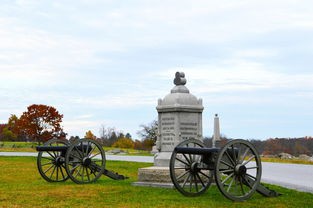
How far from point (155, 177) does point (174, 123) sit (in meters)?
1.64

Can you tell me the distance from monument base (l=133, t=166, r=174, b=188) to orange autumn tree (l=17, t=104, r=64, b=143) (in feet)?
188

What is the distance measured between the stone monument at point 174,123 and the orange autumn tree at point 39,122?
186 ft

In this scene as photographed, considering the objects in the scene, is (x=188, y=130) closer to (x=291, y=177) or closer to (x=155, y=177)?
(x=155, y=177)

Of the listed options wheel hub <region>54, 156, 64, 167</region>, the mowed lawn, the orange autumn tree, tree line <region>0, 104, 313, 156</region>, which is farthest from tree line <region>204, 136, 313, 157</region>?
the mowed lawn

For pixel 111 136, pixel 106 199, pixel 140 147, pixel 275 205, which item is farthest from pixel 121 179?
pixel 111 136

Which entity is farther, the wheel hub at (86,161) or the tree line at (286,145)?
the tree line at (286,145)

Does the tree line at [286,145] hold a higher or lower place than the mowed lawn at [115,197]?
higher

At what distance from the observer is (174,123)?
14.7 metres

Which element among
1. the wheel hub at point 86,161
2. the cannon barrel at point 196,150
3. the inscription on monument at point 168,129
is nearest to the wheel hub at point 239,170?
the cannon barrel at point 196,150

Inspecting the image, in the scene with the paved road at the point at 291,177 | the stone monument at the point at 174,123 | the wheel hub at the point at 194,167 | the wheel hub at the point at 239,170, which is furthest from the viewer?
the paved road at the point at 291,177

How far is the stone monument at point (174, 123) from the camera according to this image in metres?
14.7

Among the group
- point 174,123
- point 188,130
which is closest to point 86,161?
point 174,123

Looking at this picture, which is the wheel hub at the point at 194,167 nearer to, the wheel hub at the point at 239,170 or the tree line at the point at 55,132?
the wheel hub at the point at 239,170

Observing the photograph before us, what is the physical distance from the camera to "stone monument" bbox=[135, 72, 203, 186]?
14.7 m
